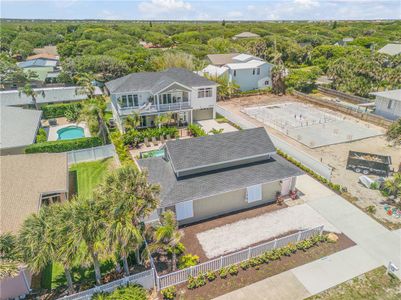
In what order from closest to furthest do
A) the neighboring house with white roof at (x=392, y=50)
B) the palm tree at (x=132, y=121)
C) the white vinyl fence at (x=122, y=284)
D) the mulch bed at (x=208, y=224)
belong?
the white vinyl fence at (x=122, y=284) → the mulch bed at (x=208, y=224) → the palm tree at (x=132, y=121) → the neighboring house with white roof at (x=392, y=50)

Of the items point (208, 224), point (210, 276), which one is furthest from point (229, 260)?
point (208, 224)

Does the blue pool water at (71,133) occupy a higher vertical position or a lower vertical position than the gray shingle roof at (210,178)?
lower

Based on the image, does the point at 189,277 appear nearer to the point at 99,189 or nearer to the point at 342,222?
the point at 99,189

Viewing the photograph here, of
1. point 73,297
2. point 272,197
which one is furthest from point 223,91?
point 73,297

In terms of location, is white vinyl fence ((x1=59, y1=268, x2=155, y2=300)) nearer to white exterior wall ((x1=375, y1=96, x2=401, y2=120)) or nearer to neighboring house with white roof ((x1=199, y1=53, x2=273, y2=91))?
white exterior wall ((x1=375, y1=96, x2=401, y2=120))

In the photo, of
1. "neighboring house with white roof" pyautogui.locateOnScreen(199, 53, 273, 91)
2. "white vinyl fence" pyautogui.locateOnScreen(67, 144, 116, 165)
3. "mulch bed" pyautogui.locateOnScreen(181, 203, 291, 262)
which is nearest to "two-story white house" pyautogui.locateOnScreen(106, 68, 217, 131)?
"white vinyl fence" pyautogui.locateOnScreen(67, 144, 116, 165)

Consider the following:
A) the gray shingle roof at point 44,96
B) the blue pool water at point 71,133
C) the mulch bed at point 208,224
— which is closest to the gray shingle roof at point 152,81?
the blue pool water at point 71,133

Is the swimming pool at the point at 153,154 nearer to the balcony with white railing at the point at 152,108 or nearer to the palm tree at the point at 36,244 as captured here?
the balcony with white railing at the point at 152,108
